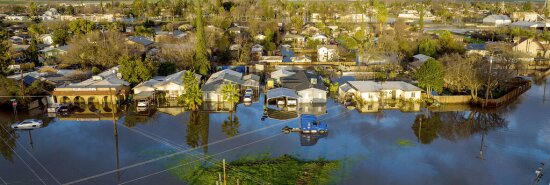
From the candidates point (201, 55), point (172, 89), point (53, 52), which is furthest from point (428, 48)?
point (53, 52)

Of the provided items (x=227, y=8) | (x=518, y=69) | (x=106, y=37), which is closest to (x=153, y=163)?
(x=106, y=37)

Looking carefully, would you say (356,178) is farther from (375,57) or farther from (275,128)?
(375,57)

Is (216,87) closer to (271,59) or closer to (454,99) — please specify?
(271,59)

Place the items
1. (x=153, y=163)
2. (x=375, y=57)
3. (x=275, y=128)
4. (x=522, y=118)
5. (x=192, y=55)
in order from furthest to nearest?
(x=375, y=57)
(x=192, y=55)
(x=522, y=118)
(x=275, y=128)
(x=153, y=163)

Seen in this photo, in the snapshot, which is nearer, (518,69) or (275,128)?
(275,128)

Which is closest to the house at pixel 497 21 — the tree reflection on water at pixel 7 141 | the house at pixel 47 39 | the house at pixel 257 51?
the house at pixel 257 51

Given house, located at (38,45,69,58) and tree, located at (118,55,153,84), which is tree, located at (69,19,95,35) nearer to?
house, located at (38,45,69,58)
